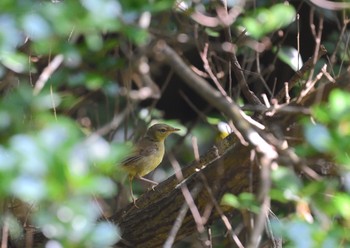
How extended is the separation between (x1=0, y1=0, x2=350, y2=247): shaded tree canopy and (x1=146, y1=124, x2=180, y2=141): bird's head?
324mm

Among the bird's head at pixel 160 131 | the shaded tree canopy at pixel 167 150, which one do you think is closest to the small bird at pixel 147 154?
the bird's head at pixel 160 131

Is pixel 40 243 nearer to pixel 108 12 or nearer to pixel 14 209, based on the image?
pixel 14 209

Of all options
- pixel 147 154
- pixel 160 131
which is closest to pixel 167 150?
pixel 160 131

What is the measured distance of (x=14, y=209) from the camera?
4.94 m

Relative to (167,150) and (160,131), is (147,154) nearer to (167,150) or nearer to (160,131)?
(160,131)

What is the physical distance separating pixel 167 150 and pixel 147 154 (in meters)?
0.84

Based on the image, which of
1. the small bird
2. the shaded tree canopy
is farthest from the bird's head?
the shaded tree canopy

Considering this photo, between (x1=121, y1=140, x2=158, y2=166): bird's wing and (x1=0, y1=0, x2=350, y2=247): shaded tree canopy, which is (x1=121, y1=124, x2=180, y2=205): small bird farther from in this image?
(x1=0, y1=0, x2=350, y2=247): shaded tree canopy

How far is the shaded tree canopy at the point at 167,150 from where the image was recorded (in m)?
2.46

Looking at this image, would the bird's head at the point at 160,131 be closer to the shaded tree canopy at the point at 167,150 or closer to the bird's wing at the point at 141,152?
the bird's wing at the point at 141,152

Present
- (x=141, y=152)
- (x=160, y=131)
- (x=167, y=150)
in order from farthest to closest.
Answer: (x=167, y=150) < (x=160, y=131) < (x=141, y=152)

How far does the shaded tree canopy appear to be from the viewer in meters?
2.46

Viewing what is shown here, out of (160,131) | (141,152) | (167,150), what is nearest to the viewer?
(141,152)

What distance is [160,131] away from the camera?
6.14 m
